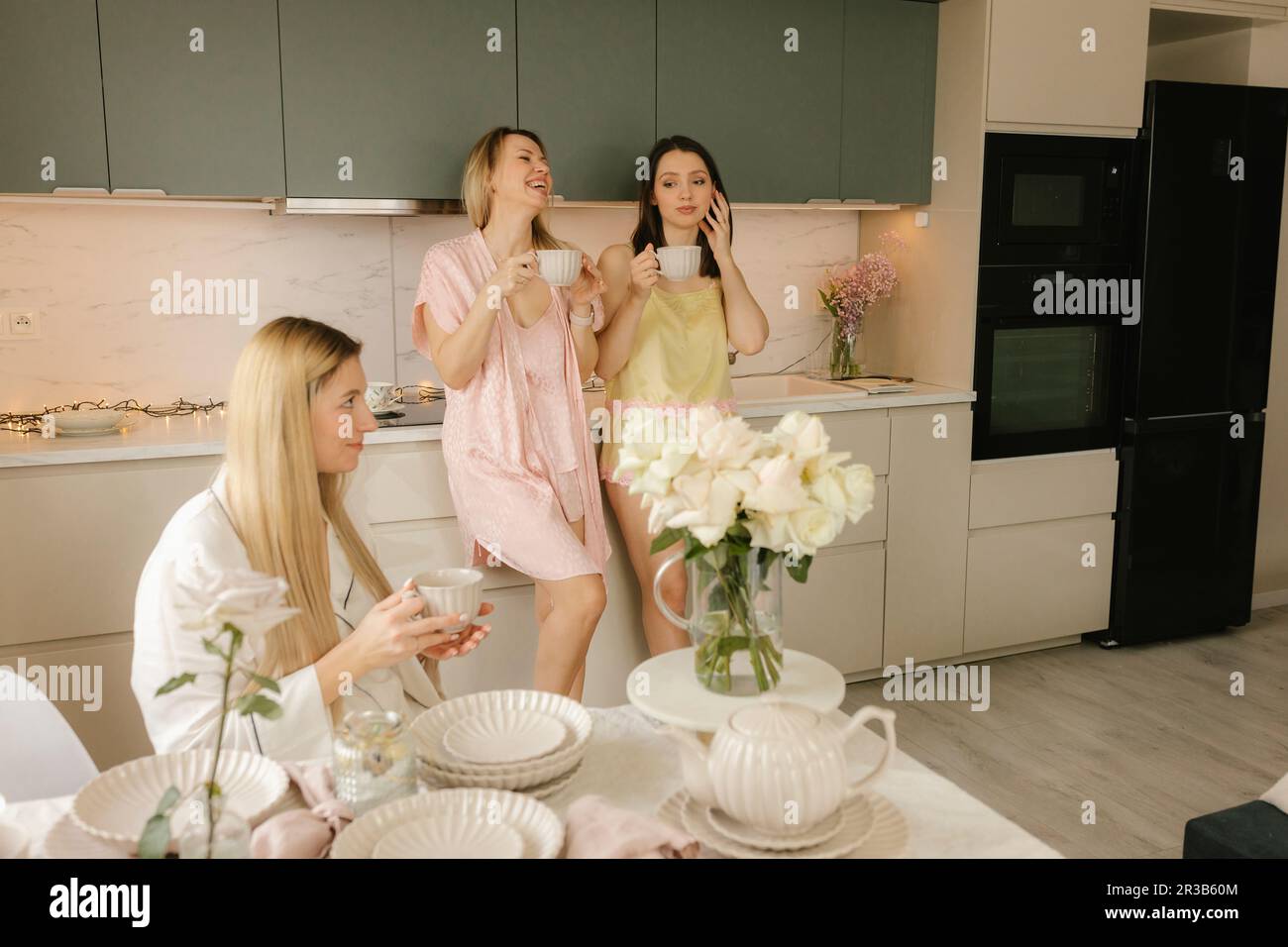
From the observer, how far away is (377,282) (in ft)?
10.8

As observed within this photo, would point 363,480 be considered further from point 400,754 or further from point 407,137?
point 400,754

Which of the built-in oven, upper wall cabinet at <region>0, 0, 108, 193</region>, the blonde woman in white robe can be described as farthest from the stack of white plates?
the built-in oven

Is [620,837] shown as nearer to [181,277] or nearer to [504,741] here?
[504,741]

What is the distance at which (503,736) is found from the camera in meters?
1.31

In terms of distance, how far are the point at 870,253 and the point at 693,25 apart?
1.08m

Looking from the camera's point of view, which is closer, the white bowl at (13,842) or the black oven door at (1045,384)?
the white bowl at (13,842)

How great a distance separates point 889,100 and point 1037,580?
164cm

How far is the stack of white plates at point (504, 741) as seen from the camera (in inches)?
47.6

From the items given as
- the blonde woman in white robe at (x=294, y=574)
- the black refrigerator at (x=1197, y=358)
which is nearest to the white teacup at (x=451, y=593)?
the blonde woman in white robe at (x=294, y=574)

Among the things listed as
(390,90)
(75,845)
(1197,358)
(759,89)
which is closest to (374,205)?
(390,90)

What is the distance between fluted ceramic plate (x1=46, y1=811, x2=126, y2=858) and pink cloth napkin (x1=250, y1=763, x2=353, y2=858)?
128 mm

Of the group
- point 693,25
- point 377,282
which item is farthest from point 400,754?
point 693,25

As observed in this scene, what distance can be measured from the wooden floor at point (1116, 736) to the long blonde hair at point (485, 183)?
1.66 m

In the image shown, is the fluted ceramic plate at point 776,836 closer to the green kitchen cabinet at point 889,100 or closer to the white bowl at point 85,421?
the white bowl at point 85,421
